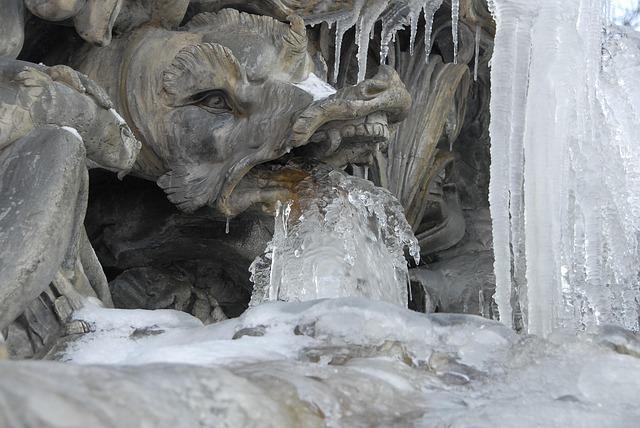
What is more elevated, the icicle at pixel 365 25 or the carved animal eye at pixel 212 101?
the icicle at pixel 365 25

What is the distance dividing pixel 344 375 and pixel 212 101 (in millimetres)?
1472

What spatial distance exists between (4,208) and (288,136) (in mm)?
973

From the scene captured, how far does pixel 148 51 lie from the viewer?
8.39ft

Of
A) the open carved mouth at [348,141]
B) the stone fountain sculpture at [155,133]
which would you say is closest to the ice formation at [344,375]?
the stone fountain sculpture at [155,133]

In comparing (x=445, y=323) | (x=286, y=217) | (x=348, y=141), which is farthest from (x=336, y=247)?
(x=445, y=323)

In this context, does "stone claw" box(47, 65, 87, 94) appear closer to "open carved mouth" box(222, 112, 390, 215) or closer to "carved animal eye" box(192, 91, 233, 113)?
"carved animal eye" box(192, 91, 233, 113)

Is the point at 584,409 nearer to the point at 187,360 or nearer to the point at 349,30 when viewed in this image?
the point at 187,360

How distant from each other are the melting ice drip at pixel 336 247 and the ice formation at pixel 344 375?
34.8 inches

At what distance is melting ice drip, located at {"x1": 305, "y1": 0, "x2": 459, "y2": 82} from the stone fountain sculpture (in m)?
0.10

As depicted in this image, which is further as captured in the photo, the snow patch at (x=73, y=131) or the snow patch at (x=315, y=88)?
the snow patch at (x=315, y=88)

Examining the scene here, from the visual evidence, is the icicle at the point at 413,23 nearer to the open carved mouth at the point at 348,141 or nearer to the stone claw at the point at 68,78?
the open carved mouth at the point at 348,141

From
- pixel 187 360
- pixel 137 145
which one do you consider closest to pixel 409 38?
pixel 137 145

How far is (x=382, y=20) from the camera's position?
10.6 ft

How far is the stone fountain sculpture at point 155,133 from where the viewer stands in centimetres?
179
